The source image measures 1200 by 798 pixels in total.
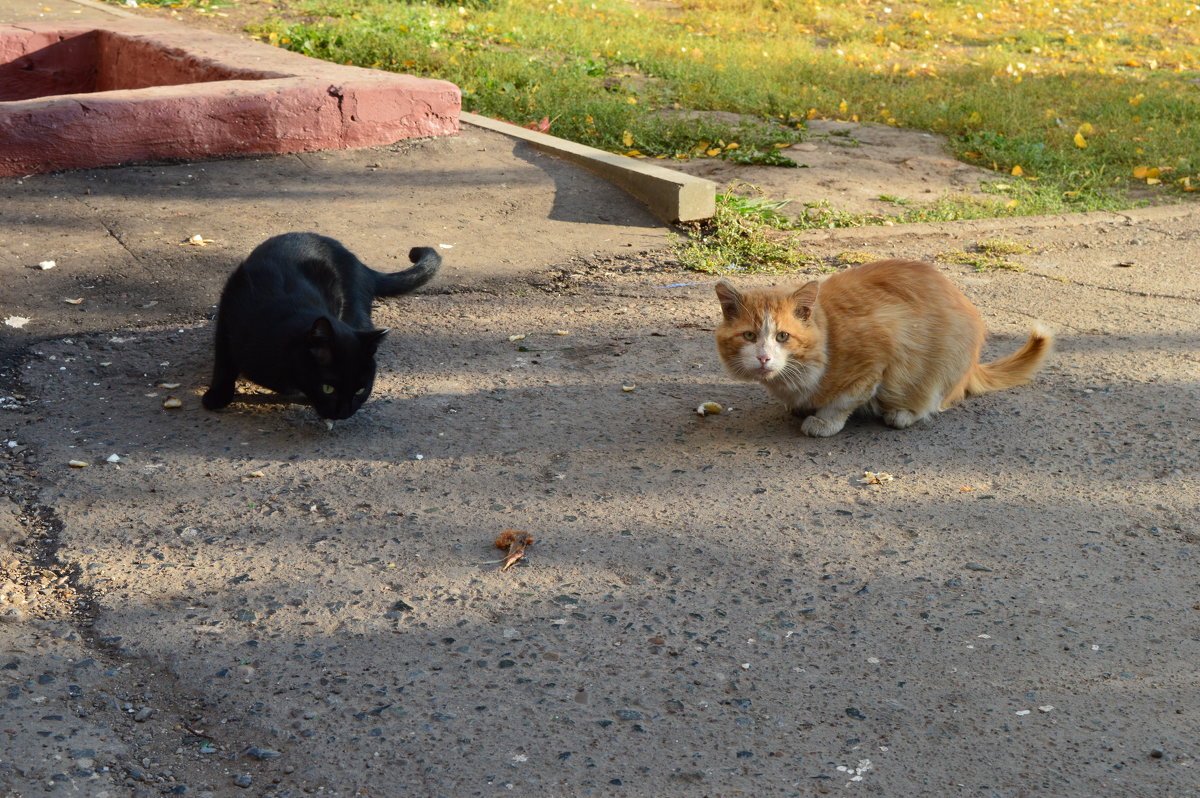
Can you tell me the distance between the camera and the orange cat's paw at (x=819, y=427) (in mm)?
4203

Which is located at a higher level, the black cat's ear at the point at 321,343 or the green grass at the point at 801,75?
the green grass at the point at 801,75

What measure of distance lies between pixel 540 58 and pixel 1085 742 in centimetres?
929

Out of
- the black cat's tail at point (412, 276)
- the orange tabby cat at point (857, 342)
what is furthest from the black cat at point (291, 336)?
the orange tabby cat at point (857, 342)

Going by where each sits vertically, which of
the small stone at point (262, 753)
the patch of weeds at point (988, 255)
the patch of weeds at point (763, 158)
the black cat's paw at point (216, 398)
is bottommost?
the small stone at point (262, 753)

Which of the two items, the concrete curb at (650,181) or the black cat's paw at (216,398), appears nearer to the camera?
the black cat's paw at (216,398)

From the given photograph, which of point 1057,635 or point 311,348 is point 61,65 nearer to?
point 311,348

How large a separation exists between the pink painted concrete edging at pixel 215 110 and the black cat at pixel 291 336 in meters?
2.60

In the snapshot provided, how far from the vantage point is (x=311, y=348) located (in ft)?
12.8

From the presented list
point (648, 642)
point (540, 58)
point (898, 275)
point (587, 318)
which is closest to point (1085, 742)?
point (648, 642)

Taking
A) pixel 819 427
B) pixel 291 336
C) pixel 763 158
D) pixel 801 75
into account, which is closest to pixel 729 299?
pixel 819 427

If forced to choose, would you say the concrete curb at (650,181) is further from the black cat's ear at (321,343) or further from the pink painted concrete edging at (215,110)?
the black cat's ear at (321,343)

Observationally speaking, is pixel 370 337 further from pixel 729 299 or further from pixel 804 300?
pixel 804 300

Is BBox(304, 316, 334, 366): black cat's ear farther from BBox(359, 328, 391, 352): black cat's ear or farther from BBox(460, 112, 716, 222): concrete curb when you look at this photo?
BBox(460, 112, 716, 222): concrete curb

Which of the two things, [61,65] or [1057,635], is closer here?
[1057,635]
